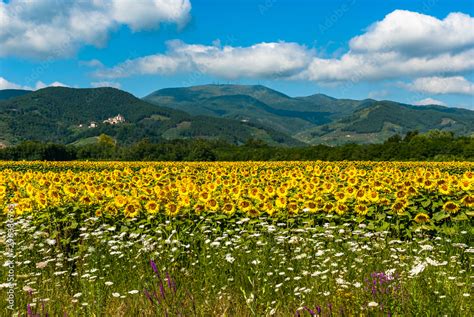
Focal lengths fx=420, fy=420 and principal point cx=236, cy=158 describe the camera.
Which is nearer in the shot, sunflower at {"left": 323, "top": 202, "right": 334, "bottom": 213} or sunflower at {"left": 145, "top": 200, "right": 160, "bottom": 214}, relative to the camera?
sunflower at {"left": 145, "top": 200, "right": 160, "bottom": 214}

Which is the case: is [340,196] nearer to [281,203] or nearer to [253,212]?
[281,203]

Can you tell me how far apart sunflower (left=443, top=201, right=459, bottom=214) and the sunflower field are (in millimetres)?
40

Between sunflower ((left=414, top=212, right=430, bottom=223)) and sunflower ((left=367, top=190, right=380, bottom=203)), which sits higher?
sunflower ((left=367, top=190, right=380, bottom=203))

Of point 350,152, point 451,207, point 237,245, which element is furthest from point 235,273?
point 350,152

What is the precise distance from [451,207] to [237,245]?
14.2ft

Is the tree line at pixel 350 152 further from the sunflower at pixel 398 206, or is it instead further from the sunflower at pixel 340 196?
the sunflower at pixel 398 206

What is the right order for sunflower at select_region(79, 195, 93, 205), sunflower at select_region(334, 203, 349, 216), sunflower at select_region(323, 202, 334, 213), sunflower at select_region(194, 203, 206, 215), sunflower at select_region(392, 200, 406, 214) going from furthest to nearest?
sunflower at select_region(79, 195, 93, 205), sunflower at select_region(323, 202, 334, 213), sunflower at select_region(334, 203, 349, 216), sunflower at select_region(392, 200, 406, 214), sunflower at select_region(194, 203, 206, 215)

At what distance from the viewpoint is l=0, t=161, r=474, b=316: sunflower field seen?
16.4 feet

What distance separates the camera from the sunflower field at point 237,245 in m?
4.98

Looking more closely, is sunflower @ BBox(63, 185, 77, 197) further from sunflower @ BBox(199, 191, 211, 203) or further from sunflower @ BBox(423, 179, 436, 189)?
sunflower @ BBox(423, 179, 436, 189)

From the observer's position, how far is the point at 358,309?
13.9 ft

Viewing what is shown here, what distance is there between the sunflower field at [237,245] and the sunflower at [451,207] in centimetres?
4

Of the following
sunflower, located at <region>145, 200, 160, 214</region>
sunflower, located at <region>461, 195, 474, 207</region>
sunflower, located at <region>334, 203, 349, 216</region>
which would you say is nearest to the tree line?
sunflower, located at <region>461, 195, 474, 207</region>

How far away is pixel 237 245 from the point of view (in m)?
6.95
